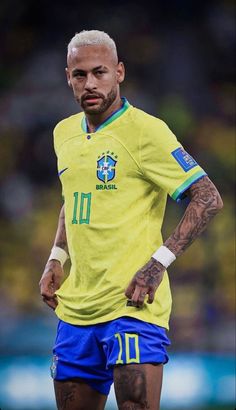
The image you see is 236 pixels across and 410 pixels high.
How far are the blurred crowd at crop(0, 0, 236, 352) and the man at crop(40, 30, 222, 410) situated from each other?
5.50 metres

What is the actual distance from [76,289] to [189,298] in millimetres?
5834

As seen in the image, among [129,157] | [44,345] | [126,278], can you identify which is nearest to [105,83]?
[129,157]

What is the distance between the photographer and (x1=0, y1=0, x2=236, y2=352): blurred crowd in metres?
9.95

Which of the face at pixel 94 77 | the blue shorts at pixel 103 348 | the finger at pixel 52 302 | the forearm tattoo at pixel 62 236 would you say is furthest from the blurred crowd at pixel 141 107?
the face at pixel 94 77

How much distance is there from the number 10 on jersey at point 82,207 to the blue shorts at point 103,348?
44 cm

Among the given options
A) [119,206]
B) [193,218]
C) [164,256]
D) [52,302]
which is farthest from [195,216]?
[52,302]

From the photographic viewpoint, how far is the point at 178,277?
10070mm

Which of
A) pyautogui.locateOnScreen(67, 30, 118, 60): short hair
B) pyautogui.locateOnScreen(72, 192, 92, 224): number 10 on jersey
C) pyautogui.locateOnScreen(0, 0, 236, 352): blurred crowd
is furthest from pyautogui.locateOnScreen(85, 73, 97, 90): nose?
pyautogui.locateOnScreen(0, 0, 236, 352): blurred crowd

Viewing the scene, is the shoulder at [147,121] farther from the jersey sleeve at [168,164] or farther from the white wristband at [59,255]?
the white wristband at [59,255]

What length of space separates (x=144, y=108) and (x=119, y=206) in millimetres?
7077

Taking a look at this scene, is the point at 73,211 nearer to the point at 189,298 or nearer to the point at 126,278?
the point at 126,278

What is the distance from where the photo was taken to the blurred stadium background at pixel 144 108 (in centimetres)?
962

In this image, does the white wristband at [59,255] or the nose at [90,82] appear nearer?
the nose at [90,82]

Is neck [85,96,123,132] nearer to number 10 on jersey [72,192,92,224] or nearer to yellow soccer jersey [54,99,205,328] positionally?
yellow soccer jersey [54,99,205,328]
